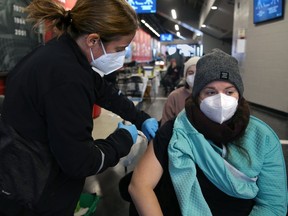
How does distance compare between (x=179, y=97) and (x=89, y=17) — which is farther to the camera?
(x=179, y=97)

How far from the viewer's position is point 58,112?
2.97 ft

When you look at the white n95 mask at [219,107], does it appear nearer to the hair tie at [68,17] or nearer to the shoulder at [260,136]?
the shoulder at [260,136]

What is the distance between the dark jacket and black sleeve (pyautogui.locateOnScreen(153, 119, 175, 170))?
202 mm

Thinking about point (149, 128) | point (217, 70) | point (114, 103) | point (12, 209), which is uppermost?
point (217, 70)

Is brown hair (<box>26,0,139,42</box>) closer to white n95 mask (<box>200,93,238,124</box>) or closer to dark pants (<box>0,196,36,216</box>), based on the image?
white n95 mask (<box>200,93,238,124</box>)

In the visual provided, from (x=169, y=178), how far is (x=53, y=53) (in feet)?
2.20

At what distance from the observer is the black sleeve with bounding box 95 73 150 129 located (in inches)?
57.4

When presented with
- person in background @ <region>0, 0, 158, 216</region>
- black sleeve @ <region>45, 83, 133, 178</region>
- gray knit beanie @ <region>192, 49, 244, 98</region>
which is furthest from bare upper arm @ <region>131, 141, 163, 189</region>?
Result: gray knit beanie @ <region>192, 49, 244, 98</region>

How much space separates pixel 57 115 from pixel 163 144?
475 millimetres

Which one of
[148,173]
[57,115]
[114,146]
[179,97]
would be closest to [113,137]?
[114,146]

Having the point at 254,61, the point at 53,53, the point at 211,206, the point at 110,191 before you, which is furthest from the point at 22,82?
the point at 254,61

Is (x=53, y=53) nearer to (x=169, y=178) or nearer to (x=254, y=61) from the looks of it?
(x=169, y=178)

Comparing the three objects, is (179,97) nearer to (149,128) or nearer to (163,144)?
(149,128)

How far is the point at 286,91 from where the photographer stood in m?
5.46
